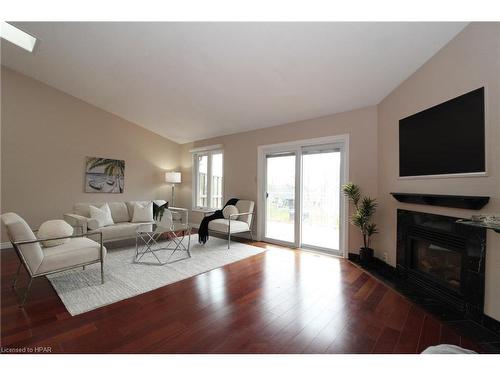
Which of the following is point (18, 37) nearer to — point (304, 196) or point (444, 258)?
point (304, 196)

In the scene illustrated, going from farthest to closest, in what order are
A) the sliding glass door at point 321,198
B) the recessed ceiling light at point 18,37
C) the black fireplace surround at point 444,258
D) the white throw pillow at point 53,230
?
the sliding glass door at point 321,198 < the recessed ceiling light at point 18,37 < the white throw pillow at point 53,230 < the black fireplace surround at point 444,258

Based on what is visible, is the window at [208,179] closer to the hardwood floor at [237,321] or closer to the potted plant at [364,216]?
the potted plant at [364,216]

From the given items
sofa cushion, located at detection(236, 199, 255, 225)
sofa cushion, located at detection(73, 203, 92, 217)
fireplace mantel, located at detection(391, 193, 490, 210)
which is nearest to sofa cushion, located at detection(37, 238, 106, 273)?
sofa cushion, located at detection(73, 203, 92, 217)

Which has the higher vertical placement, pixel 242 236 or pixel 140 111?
pixel 140 111

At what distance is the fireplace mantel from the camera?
6.01 ft

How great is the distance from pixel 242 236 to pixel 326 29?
4.09m

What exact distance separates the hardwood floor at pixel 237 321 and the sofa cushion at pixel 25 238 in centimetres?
42

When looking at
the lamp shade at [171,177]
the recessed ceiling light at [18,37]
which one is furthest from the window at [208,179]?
the recessed ceiling light at [18,37]

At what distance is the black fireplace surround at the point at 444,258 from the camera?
1.89 m
